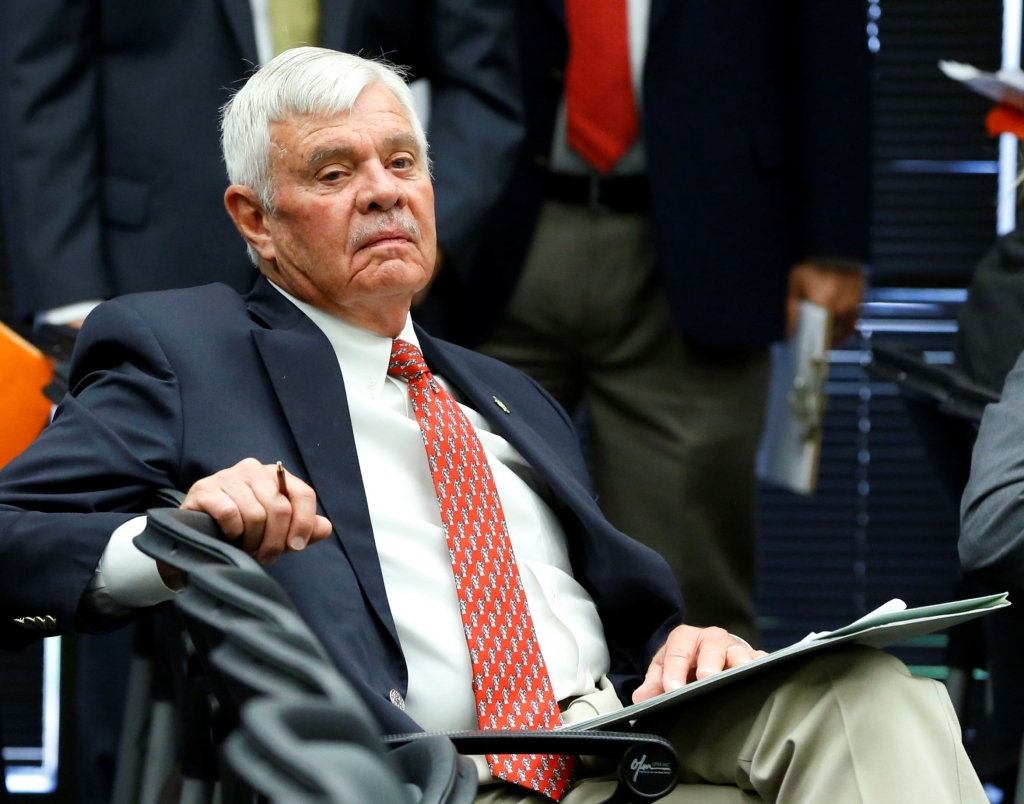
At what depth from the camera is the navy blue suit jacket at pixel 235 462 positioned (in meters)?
1.80

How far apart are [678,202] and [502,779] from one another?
5.74 feet

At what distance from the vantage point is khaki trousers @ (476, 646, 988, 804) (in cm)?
165

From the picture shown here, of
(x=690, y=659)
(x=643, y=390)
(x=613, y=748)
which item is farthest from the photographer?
(x=643, y=390)

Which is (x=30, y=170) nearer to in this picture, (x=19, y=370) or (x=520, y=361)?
(x=19, y=370)

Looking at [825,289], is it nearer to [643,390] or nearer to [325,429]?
[643,390]

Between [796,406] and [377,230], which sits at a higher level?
[377,230]

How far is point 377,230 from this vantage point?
86.9 inches

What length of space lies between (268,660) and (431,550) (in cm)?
93

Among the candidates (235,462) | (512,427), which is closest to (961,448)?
(512,427)

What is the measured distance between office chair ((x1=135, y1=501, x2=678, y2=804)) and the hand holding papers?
5 centimetres

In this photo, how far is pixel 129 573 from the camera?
1.74m

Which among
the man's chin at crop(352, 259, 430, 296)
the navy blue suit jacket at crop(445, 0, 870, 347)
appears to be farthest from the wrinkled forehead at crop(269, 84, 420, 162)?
the navy blue suit jacket at crop(445, 0, 870, 347)

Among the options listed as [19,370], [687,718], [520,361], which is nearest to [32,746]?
[520,361]

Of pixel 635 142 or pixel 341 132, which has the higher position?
pixel 341 132
